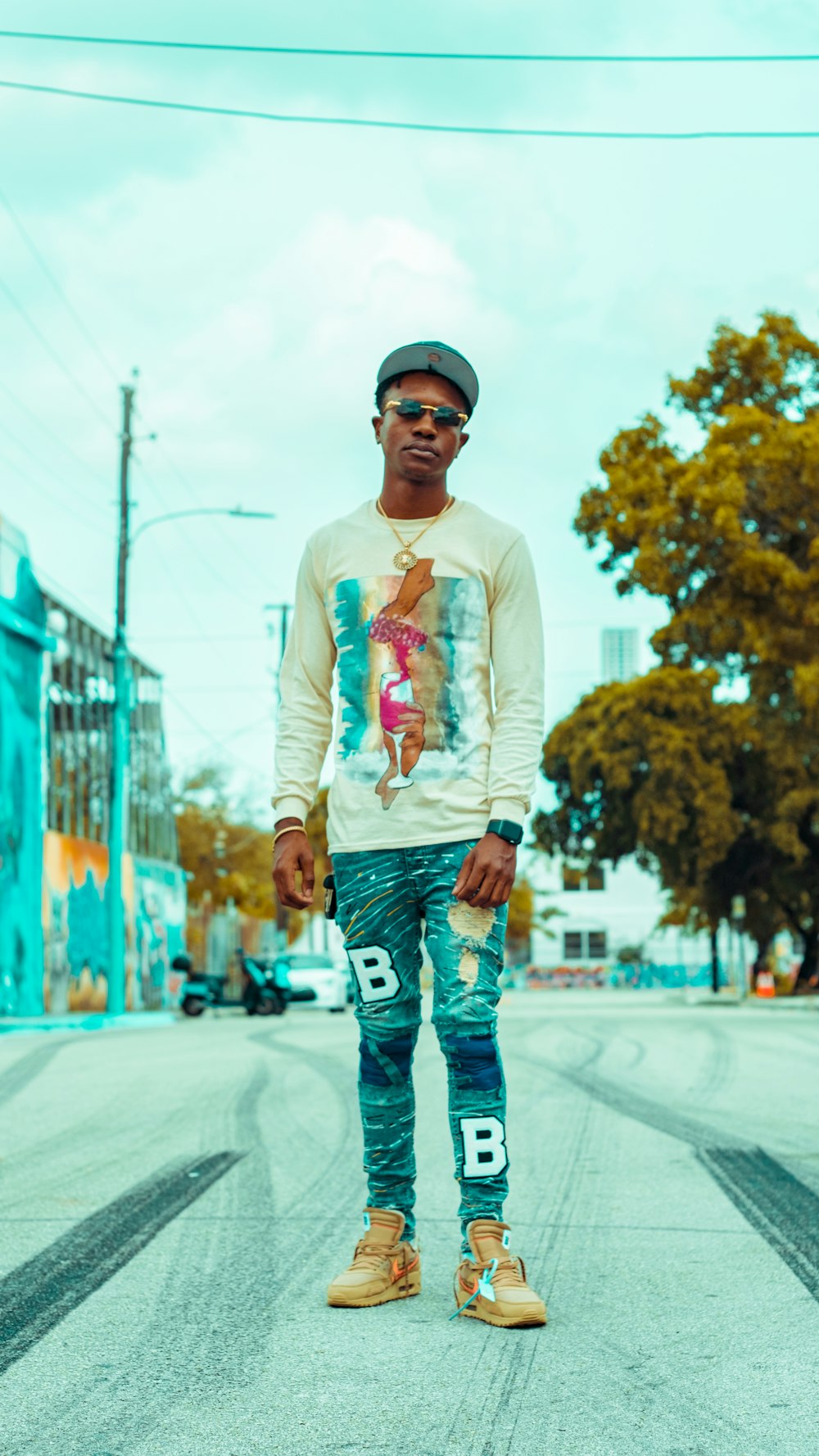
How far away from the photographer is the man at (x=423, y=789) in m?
3.76

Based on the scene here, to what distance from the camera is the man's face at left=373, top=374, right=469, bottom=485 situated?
156 inches

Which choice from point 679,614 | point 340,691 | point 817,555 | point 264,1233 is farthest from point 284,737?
point 679,614

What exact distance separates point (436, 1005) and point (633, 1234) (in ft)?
4.50

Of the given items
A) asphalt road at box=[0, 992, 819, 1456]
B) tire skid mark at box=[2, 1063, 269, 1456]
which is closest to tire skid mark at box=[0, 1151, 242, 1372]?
asphalt road at box=[0, 992, 819, 1456]

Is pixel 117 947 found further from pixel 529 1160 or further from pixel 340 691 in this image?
pixel 340 691

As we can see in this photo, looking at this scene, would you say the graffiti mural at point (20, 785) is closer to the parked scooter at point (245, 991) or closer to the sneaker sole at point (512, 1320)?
the parked scooter at point (245, 991)

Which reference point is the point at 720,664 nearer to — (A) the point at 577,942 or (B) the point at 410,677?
(B) the point at 410,677

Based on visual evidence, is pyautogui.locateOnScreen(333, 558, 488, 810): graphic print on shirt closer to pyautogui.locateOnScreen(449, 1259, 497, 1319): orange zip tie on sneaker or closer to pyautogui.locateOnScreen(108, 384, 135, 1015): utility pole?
pyautogui.locateOnScreen(449, 1259, 497, 1319): orange zip tie on sneaker

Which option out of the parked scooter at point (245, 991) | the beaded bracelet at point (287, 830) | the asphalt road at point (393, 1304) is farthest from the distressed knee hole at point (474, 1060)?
the parked scooter at point (245, 991)

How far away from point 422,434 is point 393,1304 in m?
2.00

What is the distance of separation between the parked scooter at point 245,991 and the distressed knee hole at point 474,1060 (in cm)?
2821

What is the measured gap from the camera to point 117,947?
29.1 meters

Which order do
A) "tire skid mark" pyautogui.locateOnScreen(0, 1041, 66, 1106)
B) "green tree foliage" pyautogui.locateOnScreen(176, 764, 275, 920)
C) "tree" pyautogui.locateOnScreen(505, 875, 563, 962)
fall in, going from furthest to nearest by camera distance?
"tree" pyautogui.locateOnScreen(505, 875, 563, 962) → "green tree foliage" pyautogui.locateOnScreen(176, 764, 275, 920) → "tire skid mark" pyautogui.locateOnScreen(0, 1041, 66, 1106)

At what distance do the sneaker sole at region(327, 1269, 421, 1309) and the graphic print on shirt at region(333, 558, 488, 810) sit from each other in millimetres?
1102
